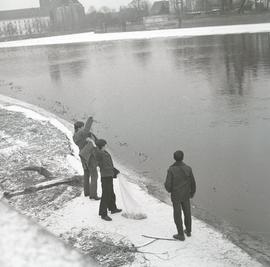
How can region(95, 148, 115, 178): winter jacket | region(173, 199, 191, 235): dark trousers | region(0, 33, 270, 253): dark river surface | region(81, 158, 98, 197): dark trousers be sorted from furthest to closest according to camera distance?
1. region(0, 33, 270, 253): dark river surface
2. region(81, 158, 98, 197): dark trousers
3. region(95, 148, 115, 178): winter jacket
4. region(173, 199, 191, 235): dark trousers

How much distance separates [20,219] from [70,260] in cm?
198

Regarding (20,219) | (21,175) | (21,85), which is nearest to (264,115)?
(21,175)

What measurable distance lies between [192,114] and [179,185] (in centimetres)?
1010

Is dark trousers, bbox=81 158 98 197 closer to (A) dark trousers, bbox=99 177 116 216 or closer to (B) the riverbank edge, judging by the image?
(A) dark trousers, bbox=99 177 116 216

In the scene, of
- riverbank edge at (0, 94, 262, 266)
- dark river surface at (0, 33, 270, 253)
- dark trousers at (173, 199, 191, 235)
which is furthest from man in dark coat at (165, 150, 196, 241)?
riverbank edge at (0, 94, 262, 266)

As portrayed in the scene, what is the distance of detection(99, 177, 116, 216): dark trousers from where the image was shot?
8.30 metres

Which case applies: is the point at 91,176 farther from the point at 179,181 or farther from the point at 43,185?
the point at 179,181

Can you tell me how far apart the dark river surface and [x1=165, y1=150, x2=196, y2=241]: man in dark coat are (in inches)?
58.0

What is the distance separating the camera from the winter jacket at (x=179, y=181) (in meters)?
7.38

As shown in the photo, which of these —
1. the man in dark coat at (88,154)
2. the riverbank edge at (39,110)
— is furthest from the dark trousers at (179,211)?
the riverbank edge at (39,110)

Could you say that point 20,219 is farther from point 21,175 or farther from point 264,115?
point 264,115

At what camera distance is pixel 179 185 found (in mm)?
7438

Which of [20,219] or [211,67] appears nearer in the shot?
[20,219]

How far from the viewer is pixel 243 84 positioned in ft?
72.5
